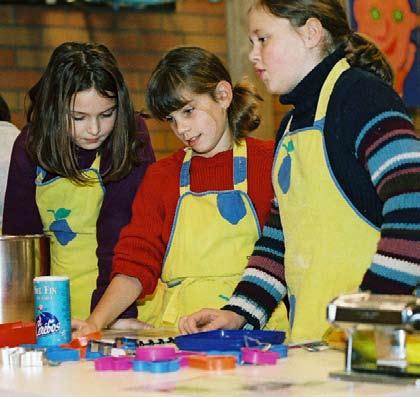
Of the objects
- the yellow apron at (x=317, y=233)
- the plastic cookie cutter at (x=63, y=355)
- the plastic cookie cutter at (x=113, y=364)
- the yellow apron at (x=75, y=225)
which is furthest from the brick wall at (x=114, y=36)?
the plastic cookie cutter at (x=113, y=364)

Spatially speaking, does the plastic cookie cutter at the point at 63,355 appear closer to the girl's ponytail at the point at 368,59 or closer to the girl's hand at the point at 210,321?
the girl's hand at the point at 210,321

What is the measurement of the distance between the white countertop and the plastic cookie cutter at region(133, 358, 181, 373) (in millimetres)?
13

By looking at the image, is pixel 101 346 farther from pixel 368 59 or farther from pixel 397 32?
pixel 397 32

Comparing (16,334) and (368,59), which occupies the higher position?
(368,59)

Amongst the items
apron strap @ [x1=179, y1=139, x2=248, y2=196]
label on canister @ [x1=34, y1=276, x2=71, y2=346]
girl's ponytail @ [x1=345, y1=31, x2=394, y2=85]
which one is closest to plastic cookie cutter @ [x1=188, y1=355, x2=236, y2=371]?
label on canister @ [x1=34, y1=276, x2=71, y2=346]

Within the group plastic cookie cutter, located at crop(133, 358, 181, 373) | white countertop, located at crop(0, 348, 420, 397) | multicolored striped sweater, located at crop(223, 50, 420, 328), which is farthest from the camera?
multicolored striped sweater, located at crop(223, 50, 420, 328)

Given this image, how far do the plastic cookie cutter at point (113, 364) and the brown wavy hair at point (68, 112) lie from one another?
0.97m

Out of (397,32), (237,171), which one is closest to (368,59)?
(237,171)

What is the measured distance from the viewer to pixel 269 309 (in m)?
2.13

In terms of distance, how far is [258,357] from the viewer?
1674 millimetres

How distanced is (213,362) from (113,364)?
163 mm

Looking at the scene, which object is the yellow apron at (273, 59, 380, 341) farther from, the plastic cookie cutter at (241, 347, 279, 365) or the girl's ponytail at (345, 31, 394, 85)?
the plastic cookie cutter at (241, 347, 279, 365)

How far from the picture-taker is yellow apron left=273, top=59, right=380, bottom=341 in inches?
77.5

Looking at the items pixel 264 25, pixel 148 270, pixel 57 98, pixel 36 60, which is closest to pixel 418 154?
pixel 264 25
